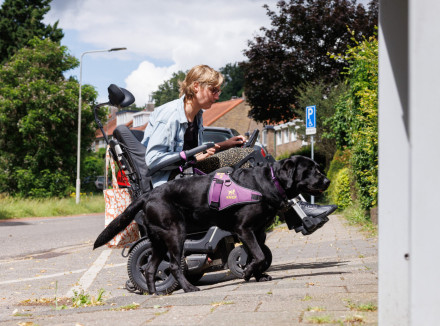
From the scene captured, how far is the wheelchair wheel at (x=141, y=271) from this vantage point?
5.46 m

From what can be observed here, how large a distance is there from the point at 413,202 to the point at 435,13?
693 mm

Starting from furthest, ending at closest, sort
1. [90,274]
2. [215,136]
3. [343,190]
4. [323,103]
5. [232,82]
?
[232,82] < [323,103] < [343,190] < [215,136] < [90,274]

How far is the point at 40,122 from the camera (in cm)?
3472

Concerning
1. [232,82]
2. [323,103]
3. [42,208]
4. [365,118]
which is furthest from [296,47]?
[232,82]

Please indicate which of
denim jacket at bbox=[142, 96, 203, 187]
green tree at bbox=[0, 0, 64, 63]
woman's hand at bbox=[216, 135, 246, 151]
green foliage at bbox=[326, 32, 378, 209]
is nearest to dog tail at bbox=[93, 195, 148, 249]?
denim jacket at bbox=[142, 96, 203, 187]

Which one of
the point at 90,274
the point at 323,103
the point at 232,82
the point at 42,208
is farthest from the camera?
the point at 232,82

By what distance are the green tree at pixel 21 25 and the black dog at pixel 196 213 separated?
40.1 meters

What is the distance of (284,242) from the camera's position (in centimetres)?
1008

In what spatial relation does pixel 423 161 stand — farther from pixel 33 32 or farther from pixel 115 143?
pixel 33 32

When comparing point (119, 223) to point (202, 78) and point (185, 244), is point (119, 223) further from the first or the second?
point (202, 78)

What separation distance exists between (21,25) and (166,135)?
4182 cm

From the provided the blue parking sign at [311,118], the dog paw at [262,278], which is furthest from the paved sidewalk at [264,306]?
the blue parking sign at [311,118]

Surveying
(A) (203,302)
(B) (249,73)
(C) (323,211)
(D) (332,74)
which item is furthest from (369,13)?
(A) (203,302)

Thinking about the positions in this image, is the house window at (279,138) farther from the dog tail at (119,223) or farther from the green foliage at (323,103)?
the dog tail at (119,223)
